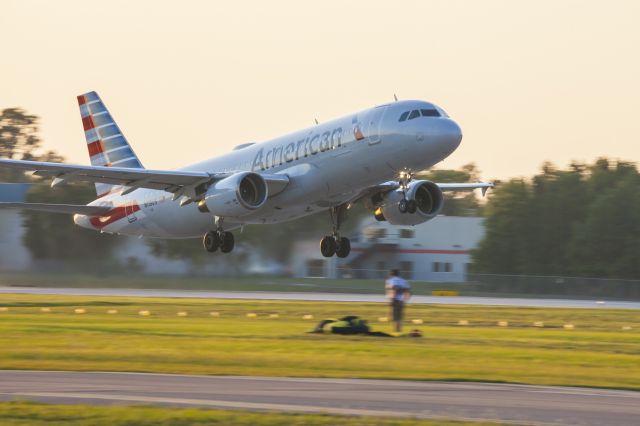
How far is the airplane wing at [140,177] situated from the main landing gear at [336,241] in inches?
182

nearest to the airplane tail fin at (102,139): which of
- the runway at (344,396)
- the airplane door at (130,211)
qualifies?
the airplane door at (130,211)

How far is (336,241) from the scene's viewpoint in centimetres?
4625

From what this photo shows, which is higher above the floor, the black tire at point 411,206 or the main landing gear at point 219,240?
the black tire at point 411,206

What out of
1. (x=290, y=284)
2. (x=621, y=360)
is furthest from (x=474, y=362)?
(x=290, y=284)

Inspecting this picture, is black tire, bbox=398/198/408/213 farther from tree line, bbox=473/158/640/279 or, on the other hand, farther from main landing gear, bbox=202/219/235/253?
tree line, bbox=473/158/640/279

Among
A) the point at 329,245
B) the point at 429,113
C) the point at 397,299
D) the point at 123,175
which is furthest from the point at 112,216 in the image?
the point at 397,299

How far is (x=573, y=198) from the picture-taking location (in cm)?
11038

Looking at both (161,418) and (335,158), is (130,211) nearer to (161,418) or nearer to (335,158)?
(335,158)

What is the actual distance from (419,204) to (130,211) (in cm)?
1379

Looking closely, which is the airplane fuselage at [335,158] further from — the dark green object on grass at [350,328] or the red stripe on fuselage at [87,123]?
the red stripe on fuselage at [87,123]

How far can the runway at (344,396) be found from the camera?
59.9ft

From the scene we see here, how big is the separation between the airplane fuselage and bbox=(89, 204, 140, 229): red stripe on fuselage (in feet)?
10.7

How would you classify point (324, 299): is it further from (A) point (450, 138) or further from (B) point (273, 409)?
(B) point (273, 409)

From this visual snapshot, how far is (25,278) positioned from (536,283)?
101 feet
